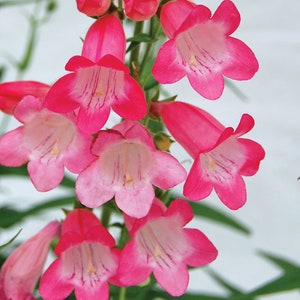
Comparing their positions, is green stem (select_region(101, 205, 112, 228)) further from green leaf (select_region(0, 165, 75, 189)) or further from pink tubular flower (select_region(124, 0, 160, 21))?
green leaf (select_region(0, 165, 75, 189))

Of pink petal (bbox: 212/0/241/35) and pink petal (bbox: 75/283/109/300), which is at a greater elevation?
pink petal (bbox: 212/0/241/35)

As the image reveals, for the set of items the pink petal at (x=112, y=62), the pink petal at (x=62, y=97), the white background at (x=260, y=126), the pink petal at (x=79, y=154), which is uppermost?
the pink petal at (x=112, y=62)

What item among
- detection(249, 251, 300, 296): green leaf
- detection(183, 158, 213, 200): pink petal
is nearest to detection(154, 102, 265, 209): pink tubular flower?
detection(183, 158, 213, 200): pink petal

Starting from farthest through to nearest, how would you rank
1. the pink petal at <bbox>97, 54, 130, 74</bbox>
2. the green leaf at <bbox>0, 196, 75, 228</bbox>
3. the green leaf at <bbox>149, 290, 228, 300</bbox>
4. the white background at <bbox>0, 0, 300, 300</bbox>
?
the white background at <bbox>0, 0, 300, 300</bbox>, the green leaf at <bbox>0, 196, 75, 228</bbox>, the green leaf at <bbox>149, 290, 228, 300</bbox>, the pink petal at <bbox>97, 54, 130, 74</bbox>

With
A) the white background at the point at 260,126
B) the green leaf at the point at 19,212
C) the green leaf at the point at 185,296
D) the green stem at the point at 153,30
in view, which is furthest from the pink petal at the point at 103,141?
the white background at the point at 260,126

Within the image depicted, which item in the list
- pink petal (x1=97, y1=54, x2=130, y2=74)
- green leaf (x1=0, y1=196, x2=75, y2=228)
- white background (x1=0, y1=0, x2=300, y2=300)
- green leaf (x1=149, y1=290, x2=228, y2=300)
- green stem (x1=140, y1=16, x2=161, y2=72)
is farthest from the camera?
white background (x1=0, y1=0, x2=300, y2=300)

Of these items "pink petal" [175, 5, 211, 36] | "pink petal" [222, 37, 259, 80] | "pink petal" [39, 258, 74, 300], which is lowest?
"pink petal" [39, 258, 74, 300]

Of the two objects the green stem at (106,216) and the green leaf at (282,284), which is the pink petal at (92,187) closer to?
the green stem at (106,216)
